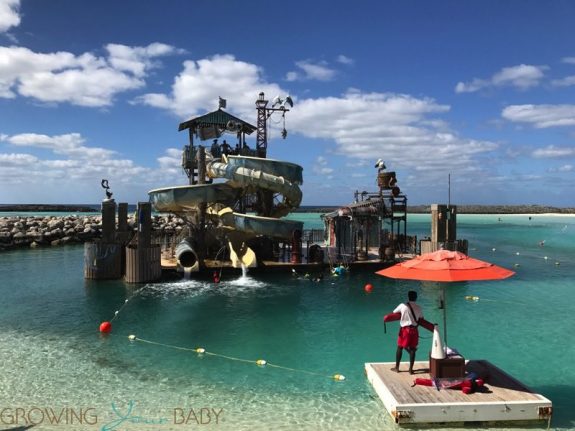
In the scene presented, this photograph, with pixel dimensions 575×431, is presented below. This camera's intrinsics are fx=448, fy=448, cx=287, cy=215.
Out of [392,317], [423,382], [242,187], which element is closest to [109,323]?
[392,317]

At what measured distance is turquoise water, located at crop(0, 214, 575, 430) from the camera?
34.2ft

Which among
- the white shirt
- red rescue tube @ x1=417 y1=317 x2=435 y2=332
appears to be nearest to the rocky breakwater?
the white shirt

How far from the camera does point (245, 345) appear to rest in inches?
602

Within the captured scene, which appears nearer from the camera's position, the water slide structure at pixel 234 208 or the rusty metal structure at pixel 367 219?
the water slide structure at pixel 234 208

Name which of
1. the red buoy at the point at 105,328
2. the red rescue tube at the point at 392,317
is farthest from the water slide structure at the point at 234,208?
the red rescue tube at the point at 392,317

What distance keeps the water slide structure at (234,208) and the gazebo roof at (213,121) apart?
2.23 m

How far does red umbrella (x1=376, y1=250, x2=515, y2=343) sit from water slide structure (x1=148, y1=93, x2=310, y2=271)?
1891cm

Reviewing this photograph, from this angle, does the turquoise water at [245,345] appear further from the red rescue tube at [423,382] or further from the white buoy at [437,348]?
the white buoy at [437,348]

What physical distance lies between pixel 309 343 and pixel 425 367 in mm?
5333

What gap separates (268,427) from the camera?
9.54 meters

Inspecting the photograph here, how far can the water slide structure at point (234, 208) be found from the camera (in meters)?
28.9

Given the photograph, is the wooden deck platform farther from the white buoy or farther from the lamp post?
the lamp post

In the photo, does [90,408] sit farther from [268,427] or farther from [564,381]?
[564,381]

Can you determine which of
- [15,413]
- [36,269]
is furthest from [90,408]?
[36,269]
